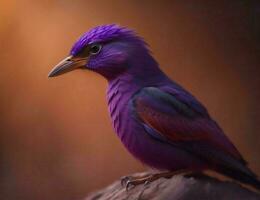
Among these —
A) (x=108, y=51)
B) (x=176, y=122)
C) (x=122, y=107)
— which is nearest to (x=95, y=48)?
(x=108, y=51)

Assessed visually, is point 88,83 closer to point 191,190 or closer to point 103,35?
point 103,35

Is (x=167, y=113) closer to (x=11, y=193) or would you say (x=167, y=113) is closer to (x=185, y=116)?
(x=185, y=116)

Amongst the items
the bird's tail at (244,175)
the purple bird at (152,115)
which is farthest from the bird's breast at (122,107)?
the bird's tail at (244,175)

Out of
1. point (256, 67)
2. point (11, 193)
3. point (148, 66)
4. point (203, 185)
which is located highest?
point (148, 66)

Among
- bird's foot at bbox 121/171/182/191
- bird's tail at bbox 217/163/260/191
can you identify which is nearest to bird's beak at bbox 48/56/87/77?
bird's foot at bbox 121/171/182/191

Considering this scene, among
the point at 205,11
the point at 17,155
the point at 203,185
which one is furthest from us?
the point at 17,155

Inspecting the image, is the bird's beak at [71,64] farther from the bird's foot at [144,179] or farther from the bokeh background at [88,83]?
the bokeh background at [88,83]

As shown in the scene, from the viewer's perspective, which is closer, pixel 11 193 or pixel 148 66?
pixel 148 66

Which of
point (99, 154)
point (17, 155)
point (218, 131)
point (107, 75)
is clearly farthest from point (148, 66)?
point (17, 155)
